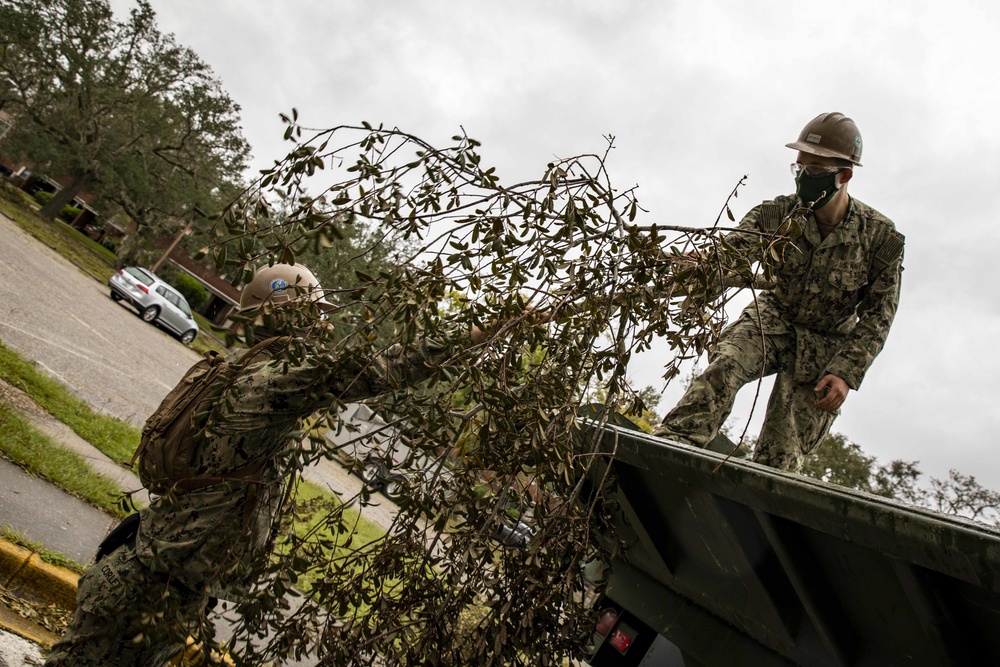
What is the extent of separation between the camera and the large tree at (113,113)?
109ft

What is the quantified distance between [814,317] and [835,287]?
0.65ft

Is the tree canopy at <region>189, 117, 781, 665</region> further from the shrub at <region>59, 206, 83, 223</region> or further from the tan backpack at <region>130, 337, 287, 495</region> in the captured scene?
the shrub at <region>59, 206, 83, 223</region>

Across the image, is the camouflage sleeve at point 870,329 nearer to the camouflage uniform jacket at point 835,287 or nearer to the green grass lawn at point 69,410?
the camouflage uniform jacket at point 835,287

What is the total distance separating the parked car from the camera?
23.5 metres

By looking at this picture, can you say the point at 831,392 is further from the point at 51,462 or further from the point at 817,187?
the point at 51,462

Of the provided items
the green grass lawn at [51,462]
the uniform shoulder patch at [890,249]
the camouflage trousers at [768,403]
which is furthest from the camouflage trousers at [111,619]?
the uniform shoulder patch at [890,249]

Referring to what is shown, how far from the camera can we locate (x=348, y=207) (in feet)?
7.35

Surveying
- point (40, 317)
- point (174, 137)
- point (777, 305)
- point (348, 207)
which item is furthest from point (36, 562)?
point (174, 137)

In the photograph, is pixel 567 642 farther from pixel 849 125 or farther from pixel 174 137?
pixel 174 137

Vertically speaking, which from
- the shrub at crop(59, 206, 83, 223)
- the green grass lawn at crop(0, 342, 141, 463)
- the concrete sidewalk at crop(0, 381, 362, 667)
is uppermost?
the shrub at crop(59, 206, 83, 223)

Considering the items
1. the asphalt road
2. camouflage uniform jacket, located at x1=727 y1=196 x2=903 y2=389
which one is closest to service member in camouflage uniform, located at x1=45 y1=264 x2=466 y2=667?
the asphalt road

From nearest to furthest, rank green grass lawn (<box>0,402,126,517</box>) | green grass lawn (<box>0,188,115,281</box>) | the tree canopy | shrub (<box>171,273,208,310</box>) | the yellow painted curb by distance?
the tree canopy
the yellow painted curb
green grass lawn (<box>0,402,126,517</box>)
green grass lawn (<box>0,188,115,281</box>)
shrub (<box>171,273,208,310</box>)

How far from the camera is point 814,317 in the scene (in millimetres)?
3916

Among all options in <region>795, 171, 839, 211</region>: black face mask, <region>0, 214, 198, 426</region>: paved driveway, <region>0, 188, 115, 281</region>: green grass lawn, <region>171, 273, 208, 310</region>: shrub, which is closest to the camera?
<region>795, 171, 839, 211</region>: black face mask
